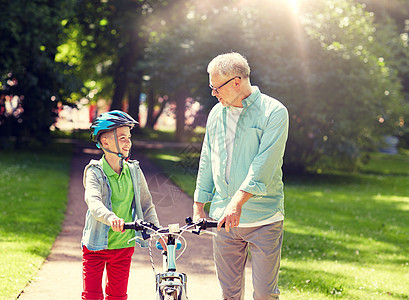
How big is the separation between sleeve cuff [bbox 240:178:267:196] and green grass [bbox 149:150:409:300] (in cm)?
148

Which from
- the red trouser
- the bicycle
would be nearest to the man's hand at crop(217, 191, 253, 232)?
the bicycle

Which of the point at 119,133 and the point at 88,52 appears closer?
the point at 119,133

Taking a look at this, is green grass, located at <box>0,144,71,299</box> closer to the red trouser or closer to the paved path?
the paved path

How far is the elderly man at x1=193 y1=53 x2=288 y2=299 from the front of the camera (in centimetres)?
336

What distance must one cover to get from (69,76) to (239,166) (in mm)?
15787

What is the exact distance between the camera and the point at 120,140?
357cm

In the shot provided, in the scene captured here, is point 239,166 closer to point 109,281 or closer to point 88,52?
point 109,281

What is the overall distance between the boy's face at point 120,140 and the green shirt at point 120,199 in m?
0.13

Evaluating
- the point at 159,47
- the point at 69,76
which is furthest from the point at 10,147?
the point at 159,47

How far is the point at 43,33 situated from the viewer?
56.6ft

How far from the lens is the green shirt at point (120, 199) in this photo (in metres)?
3.61

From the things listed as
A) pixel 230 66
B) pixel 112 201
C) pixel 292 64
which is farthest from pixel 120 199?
→ pixel 292 64

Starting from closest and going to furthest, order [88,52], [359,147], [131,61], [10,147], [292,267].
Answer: [292,267]
[359,147]
[10,147]
[131,61]
[88,52]

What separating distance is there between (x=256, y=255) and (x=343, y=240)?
5.09 meters
